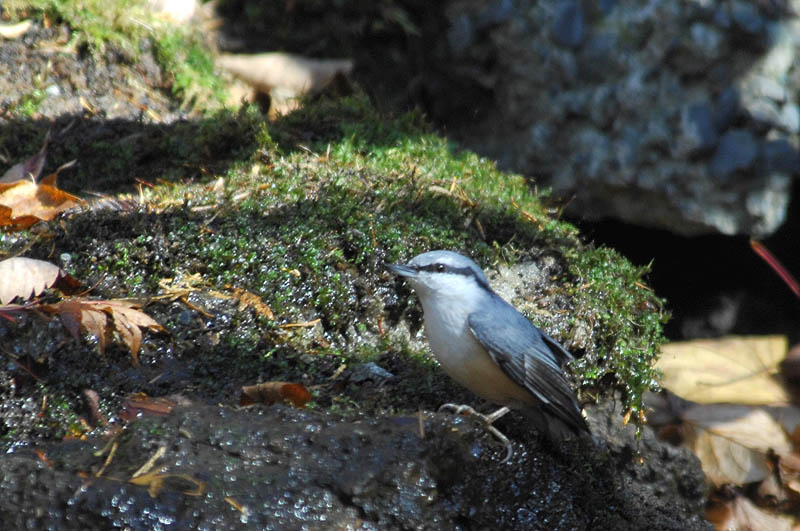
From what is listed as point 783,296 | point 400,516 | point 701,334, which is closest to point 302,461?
point 400,516

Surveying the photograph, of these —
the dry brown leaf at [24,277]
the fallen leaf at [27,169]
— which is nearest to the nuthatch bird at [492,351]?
the dry brown leaf at [24,277]

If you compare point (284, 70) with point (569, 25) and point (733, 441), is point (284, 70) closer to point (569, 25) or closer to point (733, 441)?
point (569, 25)

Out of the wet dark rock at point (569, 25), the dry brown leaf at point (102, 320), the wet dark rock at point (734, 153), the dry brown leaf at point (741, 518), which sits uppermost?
the wet dark rock at point (569, 25)

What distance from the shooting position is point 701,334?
7086 millimetres

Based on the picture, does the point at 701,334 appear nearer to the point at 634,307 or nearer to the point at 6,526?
the point at 634,307

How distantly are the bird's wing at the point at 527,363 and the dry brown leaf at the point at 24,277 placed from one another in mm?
1918

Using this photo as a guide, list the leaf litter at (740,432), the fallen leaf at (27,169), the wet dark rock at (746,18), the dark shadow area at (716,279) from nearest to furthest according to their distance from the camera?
1. the fallen leaf at (27,169)
2. the leaf litter at (740,432)
3. the wet dark rock at (746,18)
4. the dark shadow area at (716,279)

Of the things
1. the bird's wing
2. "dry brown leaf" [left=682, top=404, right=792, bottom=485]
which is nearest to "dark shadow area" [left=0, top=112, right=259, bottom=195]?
the bird's wing

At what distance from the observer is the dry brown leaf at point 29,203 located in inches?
166

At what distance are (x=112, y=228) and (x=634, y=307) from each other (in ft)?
9.32

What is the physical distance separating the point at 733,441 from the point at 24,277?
4.39m

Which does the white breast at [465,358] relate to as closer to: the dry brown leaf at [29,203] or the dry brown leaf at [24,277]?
the dry brown leaf at [24,277]

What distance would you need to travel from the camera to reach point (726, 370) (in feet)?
20.2

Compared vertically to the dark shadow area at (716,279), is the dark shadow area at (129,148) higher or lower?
higher
